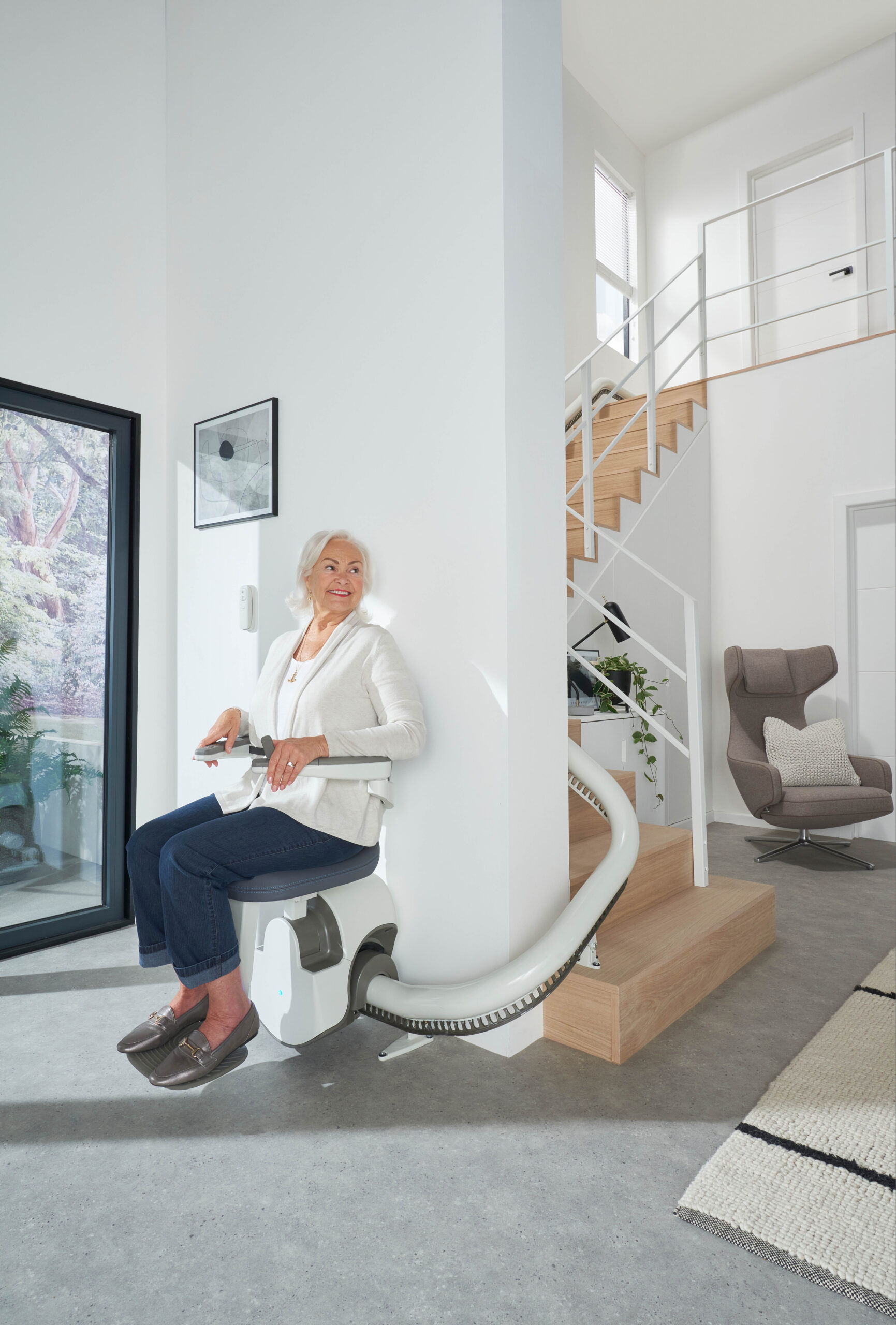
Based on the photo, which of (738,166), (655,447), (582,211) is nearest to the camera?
(655,447)

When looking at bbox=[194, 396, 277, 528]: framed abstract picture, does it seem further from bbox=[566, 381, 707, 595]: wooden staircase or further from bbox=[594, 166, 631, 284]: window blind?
bbox=[594, 166, 631, 284]: window blind

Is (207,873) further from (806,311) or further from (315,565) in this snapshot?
(806,311)

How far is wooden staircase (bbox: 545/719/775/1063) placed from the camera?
1.86 metres

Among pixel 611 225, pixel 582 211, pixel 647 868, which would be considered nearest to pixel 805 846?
pixel 647 868

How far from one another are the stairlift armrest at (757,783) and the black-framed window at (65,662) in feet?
9.19

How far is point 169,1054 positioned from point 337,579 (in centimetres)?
123

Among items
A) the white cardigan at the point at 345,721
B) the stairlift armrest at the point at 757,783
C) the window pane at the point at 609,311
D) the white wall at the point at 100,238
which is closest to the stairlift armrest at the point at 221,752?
the white cardigan at the point at 345,721

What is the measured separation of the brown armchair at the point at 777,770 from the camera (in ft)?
11.8

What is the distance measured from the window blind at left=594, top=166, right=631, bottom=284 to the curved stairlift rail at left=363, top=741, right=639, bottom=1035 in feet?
16.6

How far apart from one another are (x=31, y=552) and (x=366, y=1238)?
2383 millimetres

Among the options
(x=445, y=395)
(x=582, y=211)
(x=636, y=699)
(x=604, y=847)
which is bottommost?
(x=604, y=847)

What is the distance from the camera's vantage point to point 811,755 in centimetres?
383

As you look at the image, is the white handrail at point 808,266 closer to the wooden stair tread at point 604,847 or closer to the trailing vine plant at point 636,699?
the trailing vine plant at point 636,699

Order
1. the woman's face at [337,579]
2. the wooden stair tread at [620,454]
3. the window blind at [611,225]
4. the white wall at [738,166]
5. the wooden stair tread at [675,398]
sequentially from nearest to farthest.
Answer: the woman's face at [337,579], the wooden stair tread at [620,454], the wooden stair tread at [675,398], the white wall at [738,166], the window blind at [611,225]
